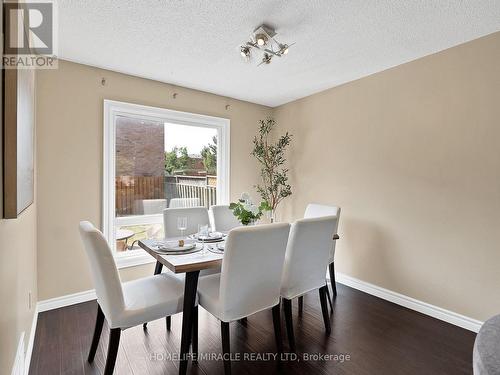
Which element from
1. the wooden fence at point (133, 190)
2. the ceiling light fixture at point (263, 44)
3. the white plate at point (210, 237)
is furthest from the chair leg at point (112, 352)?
the ceiling light fixture at point (263, 44)

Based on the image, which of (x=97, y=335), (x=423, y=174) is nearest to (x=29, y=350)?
(x=97, y=335)

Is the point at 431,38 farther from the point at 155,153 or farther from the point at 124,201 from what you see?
the point at 124,201

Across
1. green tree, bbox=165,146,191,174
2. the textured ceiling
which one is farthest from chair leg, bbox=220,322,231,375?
green tree, bbox=165,146,191,174

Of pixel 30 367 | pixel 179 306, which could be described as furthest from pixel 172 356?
pixel 30 367

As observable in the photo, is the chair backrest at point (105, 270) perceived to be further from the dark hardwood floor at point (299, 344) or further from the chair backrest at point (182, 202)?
the chair backrest at point (182, 202)

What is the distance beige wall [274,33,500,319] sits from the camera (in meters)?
2.27

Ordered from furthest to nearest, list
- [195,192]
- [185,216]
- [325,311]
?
[195,192], [185,216], [325,311]

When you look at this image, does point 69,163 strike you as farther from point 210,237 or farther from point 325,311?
point 325,311

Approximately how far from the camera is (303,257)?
2059mm

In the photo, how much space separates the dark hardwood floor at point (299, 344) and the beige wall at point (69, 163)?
41 centimetres

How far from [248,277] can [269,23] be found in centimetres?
188

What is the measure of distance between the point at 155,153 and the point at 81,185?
0.92 m

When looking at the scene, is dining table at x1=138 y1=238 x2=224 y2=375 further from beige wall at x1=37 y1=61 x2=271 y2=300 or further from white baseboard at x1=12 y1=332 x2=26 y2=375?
beige wall at x1=37 y1=61 x2=271 y2=300

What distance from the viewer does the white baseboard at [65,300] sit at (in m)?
2.60
